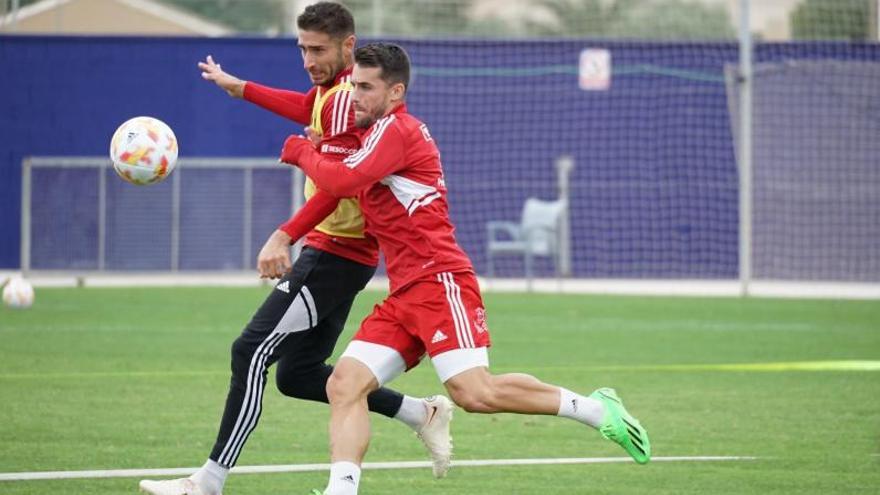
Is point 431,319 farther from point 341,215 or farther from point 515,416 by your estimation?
point 515,416

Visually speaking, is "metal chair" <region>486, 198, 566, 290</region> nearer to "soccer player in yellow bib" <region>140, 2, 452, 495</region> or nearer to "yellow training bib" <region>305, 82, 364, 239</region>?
"soccer player in yellow bib" <region>140, 2, 452, 495</region>

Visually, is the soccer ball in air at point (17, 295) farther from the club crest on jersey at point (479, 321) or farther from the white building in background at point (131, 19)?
the white building in background at point (131, 19)

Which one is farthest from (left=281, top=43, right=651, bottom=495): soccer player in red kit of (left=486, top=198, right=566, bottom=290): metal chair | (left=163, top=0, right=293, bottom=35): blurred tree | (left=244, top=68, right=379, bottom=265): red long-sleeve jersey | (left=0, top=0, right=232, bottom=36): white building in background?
(left=0, top=0, right=232, bottom=36): white building in background

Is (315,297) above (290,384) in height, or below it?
above

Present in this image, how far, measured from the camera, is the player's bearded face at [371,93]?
702 centimetres

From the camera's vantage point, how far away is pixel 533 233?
2591 centimetres

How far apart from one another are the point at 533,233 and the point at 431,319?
19115mm

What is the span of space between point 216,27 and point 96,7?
4.20 metres

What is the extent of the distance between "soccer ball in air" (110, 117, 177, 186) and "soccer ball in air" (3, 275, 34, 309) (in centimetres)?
1200

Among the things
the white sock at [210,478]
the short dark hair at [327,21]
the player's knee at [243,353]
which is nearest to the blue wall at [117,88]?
the short dark hair at [327,21]

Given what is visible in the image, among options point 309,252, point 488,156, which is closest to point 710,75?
point 488,156

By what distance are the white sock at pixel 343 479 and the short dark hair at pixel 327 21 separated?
2.21m

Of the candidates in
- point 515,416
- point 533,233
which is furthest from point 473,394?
point 533,233

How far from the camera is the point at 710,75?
2758 cm
